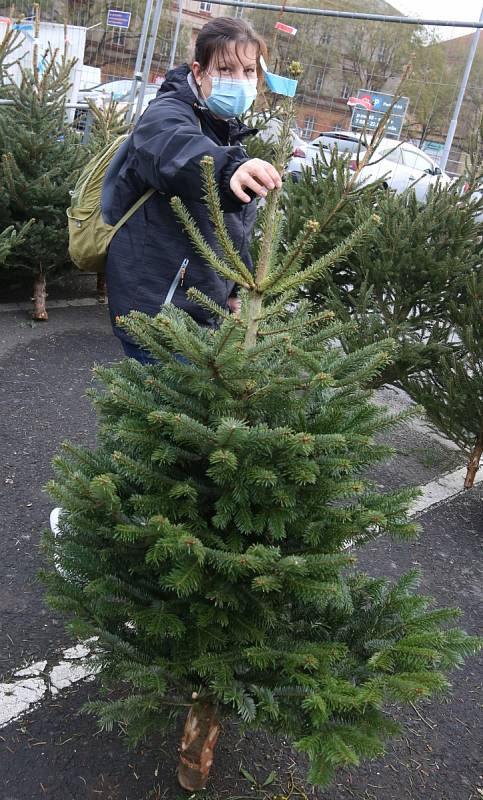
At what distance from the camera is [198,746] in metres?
2.29

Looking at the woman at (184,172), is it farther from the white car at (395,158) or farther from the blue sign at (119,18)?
the blue sign at (119,18)

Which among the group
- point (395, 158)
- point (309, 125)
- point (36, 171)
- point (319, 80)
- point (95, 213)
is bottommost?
point (36, 171)

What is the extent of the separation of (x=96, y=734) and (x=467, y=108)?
713cm

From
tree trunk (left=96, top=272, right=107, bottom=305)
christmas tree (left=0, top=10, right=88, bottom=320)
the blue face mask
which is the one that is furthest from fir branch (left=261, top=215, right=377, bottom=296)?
tree trunk (left=96, top=272, right=107, bottom=305)

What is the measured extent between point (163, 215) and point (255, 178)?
738 mm

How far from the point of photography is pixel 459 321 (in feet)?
15.6

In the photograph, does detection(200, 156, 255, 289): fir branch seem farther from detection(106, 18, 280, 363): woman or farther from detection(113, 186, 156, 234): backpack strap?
detection(113, 186, 156, 234): backpack strap

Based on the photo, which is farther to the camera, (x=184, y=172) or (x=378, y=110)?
(x=378, y=110)

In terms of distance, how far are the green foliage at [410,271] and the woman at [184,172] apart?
2100 millimetres

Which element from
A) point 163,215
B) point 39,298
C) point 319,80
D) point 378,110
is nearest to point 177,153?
point 163,215

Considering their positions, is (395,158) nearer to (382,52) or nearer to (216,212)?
(382,52)

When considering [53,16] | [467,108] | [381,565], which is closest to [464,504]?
[381,565]

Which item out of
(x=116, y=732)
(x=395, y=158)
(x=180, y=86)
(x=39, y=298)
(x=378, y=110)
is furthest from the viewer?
(x=395, y=158)

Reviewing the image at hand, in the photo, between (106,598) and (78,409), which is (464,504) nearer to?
(78,409)
